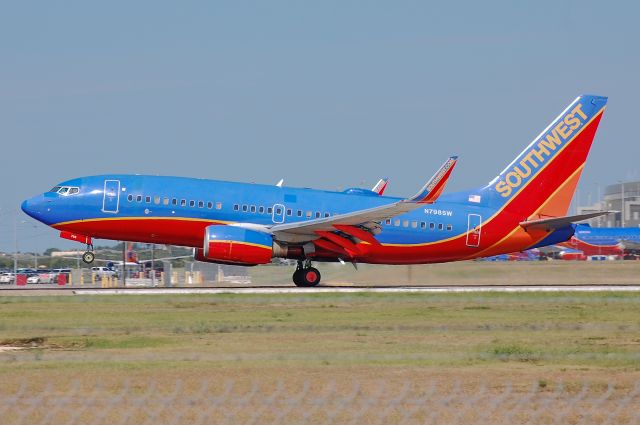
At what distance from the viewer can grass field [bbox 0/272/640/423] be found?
16.6 meters

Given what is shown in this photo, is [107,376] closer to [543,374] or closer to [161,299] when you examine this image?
[543,374]

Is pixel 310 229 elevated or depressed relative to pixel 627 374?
elevated

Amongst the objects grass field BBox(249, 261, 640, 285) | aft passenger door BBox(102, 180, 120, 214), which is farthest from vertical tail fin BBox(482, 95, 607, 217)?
aft passenger door BBox(102, 180, 120, 214)

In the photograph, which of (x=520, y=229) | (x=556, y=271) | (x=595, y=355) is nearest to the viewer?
(x=595, y=355)

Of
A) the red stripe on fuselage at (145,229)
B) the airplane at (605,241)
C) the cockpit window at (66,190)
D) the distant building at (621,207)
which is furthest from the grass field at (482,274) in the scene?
the distant building at (621,207)

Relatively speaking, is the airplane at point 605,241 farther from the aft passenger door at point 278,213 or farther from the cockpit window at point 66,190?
the cockpit window at point 66,190

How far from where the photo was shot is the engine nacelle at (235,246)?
38156 mm

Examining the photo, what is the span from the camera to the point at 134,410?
1364 centimetres

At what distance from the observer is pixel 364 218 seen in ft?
129

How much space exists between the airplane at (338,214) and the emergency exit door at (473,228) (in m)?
0.04

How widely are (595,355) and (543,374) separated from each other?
2.79 metres

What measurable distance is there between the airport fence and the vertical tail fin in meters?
27.5

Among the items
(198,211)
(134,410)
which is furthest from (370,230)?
(134,410)

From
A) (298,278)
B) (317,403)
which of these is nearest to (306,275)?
(298,278)
